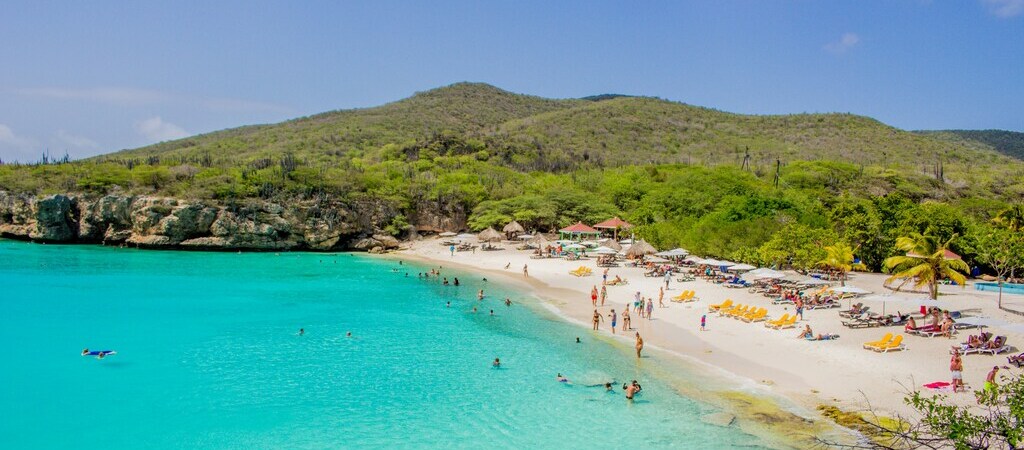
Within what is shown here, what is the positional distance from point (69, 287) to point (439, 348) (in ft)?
95.4

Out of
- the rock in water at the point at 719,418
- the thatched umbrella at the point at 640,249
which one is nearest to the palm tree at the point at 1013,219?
the thatched umbrella at the point at 640,249

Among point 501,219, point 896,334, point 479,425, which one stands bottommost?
point 479,425

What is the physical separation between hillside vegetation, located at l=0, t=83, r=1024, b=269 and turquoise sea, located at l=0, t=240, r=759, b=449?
19272mm

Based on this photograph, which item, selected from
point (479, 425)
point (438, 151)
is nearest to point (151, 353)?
point (479, 425)

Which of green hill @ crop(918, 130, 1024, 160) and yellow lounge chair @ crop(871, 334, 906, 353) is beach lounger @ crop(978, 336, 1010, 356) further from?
green hill @ crop(918, 130, 1024, 160)

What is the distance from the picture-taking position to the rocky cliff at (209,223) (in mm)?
62000

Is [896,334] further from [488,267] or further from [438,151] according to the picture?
[438,151]

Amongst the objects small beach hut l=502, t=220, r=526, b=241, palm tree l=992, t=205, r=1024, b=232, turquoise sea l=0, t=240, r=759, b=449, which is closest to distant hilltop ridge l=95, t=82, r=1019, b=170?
small beach hut l=502, t=220, r=526, b=241

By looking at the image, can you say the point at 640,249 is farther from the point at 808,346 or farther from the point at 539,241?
the point at 808,346

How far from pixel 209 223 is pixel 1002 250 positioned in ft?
215

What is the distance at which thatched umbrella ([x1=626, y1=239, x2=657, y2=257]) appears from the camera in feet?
145

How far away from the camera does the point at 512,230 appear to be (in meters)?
63.1

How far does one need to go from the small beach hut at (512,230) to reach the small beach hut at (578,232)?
14.5 ft

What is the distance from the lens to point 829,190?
258 ft
